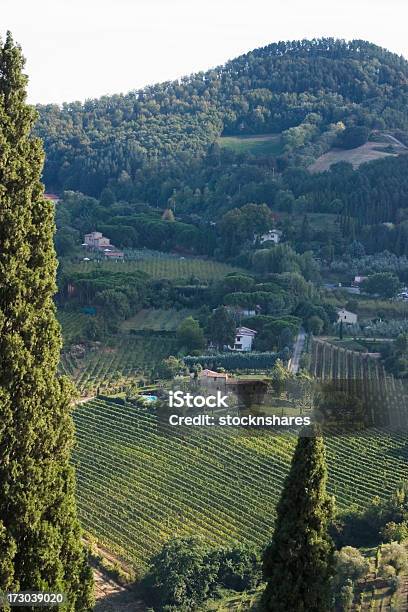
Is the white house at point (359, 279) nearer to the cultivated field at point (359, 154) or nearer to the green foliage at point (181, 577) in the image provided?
the cultivated field at point (359, 154)

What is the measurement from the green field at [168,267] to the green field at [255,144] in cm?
2132

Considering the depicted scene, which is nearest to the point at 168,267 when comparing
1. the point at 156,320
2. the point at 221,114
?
the point at 156,320

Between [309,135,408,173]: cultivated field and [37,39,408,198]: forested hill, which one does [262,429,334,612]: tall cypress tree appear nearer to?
[309,135,408,173]: cultivated field

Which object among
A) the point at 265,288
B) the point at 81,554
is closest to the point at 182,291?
the point at 265,288

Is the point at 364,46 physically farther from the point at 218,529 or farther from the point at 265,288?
the point at 218,529

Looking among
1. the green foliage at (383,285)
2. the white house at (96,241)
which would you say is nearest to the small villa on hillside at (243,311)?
→ the green foliage at (383,285)

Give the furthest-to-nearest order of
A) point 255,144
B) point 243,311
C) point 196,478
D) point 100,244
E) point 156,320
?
point 255,144
point 100,244
point 243,311
point 156,320
point 196,478

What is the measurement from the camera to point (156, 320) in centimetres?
3178

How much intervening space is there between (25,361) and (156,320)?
25.8 metres

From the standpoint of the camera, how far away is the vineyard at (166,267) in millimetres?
38875

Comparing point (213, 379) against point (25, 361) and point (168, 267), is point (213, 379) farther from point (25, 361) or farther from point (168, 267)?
point (168, 267)

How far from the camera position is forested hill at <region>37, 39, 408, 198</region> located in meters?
62.3

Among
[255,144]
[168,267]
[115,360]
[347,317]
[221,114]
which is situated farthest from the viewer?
[221,114]

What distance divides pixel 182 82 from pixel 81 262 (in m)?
46.9
